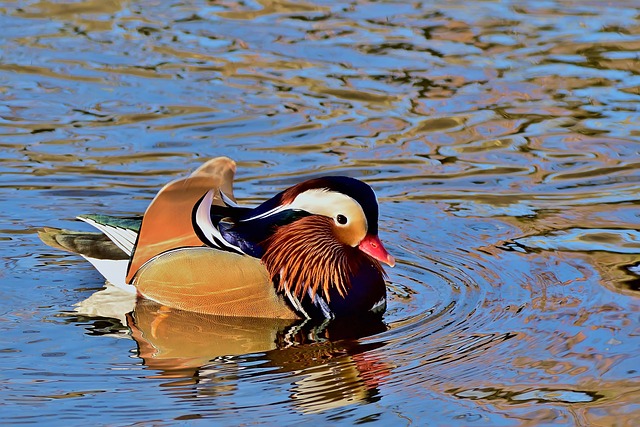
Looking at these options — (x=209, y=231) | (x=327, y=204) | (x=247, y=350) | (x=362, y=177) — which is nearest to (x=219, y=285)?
(x=209, y=231)

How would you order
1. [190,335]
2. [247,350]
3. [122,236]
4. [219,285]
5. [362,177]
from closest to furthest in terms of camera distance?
[247,350], [190,335], [219,285], [122,236], [362,177]

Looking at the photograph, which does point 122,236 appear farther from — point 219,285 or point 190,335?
point 190,335

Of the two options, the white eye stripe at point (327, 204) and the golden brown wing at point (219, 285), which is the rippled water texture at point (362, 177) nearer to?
the golden brown wing at point (219, 285)

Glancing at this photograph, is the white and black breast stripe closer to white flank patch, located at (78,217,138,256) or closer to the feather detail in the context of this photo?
the feather detail

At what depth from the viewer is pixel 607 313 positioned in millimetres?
7223

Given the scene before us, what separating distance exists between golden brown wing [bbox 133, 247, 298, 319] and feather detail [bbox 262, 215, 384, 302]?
0.10 metres

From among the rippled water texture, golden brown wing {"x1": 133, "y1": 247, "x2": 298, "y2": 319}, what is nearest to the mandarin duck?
golden brown wing {"x1": 133, "y1": 247, "x2": 298, "y2": 319}

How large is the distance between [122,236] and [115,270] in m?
0.20

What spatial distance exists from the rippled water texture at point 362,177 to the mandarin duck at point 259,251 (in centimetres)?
17

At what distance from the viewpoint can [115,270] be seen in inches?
305

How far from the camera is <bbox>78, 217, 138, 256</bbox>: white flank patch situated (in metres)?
7.67

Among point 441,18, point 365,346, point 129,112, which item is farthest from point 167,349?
point 441,18

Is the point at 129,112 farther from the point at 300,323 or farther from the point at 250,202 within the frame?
the point at 300,323

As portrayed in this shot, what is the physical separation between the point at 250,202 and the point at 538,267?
2128 millimetres
